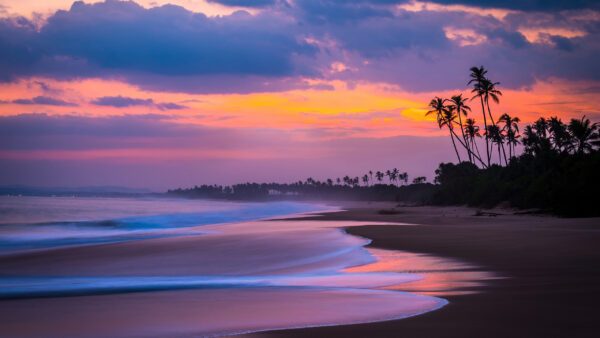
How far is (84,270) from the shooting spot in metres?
11.0

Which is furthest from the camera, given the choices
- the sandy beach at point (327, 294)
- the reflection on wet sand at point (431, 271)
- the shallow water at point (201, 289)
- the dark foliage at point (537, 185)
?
the dark foliage at point (537, 185)

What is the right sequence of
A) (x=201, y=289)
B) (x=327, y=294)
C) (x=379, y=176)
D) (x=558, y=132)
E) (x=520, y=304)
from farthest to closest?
(x=379, y=176) → (x=558, y=132) → (x=201, y=289) → (x=327, y=294) → (x=520, y=304)

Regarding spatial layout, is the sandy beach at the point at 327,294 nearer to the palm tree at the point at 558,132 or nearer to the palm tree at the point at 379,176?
the palm tree at the point at 558,132

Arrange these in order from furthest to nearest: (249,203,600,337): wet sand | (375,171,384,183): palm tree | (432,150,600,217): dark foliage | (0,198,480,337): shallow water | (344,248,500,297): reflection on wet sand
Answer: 1. (375,171,384,183): palm tree
2. (432,150,600,217): dark foliage
3. (344,248,500,297): reflection on wet sand
4. (0,198,480,337): shallow water
5. (249,203,600,337): wet sand

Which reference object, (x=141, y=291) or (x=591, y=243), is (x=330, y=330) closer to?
(x=141, y=291)

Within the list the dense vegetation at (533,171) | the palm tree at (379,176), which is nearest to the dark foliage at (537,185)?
the dense vegetation at (533,171)

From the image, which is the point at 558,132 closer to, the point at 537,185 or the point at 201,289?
the point at 537,185

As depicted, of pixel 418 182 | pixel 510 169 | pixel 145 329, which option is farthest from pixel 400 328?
pixel 418 182

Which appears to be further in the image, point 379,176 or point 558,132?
point 379,176

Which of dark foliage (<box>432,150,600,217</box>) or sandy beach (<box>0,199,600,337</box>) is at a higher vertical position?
dark foliage (<box>432,150,600,217</box>)

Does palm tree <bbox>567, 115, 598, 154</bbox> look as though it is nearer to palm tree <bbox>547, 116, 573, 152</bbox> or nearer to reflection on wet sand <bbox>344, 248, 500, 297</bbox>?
palm tree <bbox>547, 116, 573, 152</bbox>

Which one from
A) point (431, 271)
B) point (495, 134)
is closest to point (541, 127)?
point (495, 134)

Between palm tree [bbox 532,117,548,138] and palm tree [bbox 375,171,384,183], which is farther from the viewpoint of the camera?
palm tree [bbox 375,171,384,183]

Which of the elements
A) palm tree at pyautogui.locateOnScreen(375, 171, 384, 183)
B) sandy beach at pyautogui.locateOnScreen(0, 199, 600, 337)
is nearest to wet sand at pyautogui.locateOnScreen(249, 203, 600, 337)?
sandy beach at pyautogui.locateOnScreen(0, 199, 600, 337)
